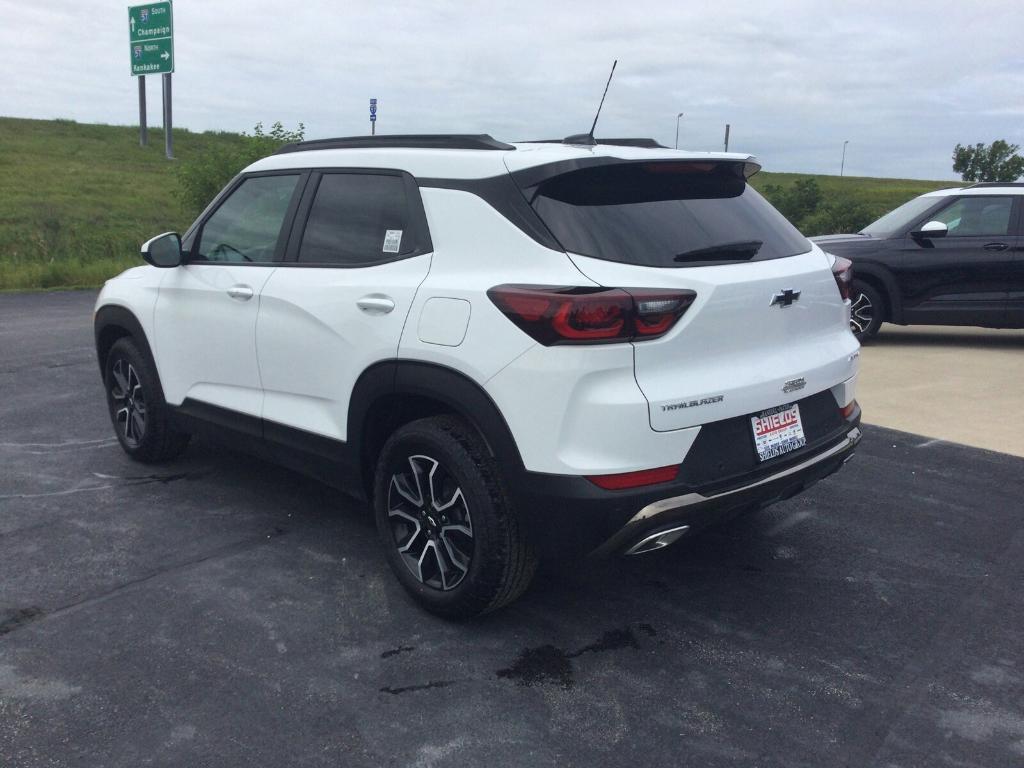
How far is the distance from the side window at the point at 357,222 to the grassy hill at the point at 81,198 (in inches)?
509

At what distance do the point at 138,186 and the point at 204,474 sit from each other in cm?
3727

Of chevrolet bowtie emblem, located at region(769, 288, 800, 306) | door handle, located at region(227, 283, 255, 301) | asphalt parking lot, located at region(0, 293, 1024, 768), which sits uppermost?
chevrolet bowtie emblem, located at region(769, 288, 800, 306)

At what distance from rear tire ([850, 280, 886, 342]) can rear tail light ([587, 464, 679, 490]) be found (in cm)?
723

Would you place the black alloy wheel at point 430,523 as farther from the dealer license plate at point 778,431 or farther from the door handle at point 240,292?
the door handle at point 240,292

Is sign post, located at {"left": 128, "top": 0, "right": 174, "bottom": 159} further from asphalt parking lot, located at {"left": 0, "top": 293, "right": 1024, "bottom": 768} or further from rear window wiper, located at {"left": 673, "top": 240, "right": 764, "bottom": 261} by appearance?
rear window wiper, located at {"left": 673, "top": 240, "right": 764, "bottom": 261}

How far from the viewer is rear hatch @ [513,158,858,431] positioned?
317 cm

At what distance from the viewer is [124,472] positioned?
5.56 m

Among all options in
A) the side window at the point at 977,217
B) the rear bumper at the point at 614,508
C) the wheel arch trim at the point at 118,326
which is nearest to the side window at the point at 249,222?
the wheel arch trim at the point at 118,326

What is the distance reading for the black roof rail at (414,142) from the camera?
3.72 meters

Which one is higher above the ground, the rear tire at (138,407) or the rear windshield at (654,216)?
the rear windshield at (654,216)

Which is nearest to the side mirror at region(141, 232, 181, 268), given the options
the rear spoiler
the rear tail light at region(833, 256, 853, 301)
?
the rear spoiler

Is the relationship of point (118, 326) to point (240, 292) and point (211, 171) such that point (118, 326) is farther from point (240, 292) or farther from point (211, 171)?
point (211, 171)

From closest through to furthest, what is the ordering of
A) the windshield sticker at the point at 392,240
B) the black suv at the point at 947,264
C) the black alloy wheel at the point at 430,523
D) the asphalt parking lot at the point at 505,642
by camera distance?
the asphalt parking lot at the point at 505,642
the black alloy wheel at the point at 430,523
the windshield sticker at the point at 392,240
the black suv at the point at 947,264

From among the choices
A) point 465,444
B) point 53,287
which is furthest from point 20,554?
point 53,287
